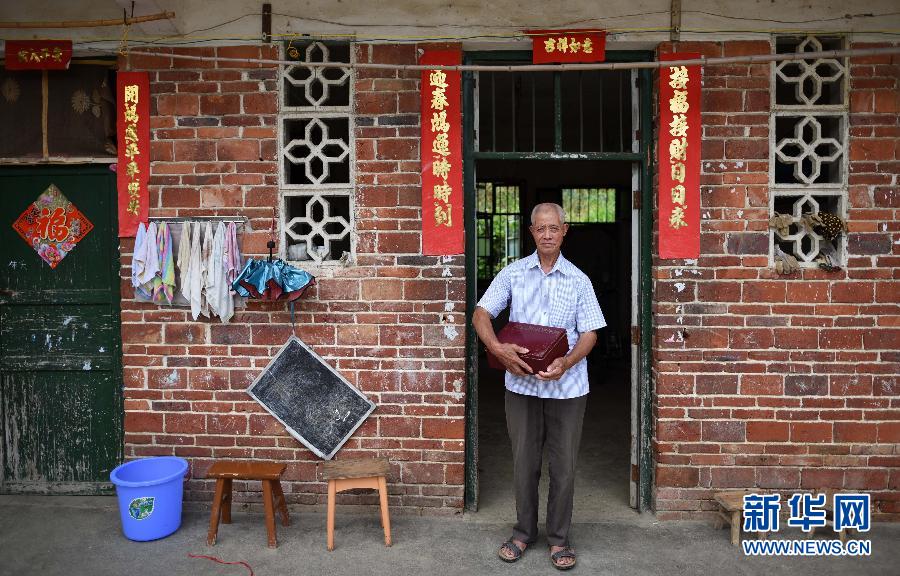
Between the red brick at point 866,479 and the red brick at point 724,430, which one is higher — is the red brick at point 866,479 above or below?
below

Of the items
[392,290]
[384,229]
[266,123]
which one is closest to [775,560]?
[392,290]

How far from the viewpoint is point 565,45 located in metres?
4.04

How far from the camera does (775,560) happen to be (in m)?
3.65

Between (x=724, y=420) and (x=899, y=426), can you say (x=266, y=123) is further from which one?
(x=899, y=426)

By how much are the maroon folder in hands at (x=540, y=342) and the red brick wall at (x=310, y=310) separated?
27.6 inches

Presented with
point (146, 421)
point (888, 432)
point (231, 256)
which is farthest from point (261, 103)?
point (888, 432)

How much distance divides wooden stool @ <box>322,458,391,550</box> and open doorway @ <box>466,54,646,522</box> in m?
0.72

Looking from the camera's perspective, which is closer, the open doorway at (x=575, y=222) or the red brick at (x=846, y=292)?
the red brick at (x=846, y=292)

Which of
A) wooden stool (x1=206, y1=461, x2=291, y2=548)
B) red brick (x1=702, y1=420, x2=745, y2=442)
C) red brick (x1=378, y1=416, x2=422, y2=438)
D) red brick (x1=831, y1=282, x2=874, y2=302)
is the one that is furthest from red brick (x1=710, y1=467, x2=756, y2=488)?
wooden stool (x1=206, y1=461, x2=291, y2=548)

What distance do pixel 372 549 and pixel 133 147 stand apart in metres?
2.93

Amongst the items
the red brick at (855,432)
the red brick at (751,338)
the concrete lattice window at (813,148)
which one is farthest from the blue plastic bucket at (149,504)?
the red brick at (855,432)

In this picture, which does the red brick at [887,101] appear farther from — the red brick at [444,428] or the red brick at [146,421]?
the red brick at [146,421]

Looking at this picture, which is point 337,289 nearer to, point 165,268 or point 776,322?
point 165,268

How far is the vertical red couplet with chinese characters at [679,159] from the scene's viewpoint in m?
3.97
